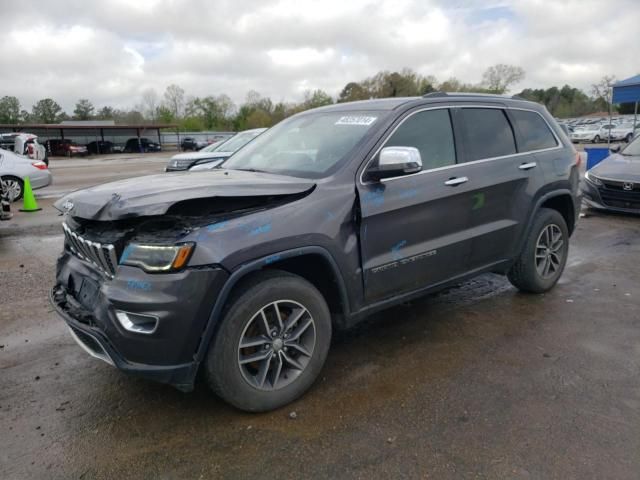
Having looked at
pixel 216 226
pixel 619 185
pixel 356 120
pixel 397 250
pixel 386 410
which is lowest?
pixel 386 410

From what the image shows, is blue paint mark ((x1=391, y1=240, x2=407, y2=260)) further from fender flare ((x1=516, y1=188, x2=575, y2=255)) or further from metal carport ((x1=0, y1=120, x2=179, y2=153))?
metal carport ((x1=0, y1=120, x2=179, y2=153))

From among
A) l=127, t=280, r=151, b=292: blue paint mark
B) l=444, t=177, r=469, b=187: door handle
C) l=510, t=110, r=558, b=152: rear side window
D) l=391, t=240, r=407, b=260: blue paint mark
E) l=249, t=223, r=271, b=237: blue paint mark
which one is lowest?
l=391, t=240, r=407, b=260: blue paint mark

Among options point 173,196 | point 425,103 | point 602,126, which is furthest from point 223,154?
point 602,126

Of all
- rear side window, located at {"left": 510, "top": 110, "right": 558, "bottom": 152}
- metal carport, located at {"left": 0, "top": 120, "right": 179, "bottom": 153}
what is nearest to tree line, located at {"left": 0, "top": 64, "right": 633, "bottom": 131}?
metal carport, located at {"left": 0, "top": 120, "right": 179, "bottom": 153}

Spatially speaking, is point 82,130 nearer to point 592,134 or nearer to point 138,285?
point 592,134

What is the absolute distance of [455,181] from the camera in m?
3.84

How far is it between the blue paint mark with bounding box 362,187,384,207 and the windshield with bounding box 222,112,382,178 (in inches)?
11.8

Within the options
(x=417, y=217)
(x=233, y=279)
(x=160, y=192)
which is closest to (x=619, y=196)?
(x=417, y=217)

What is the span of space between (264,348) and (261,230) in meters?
0.71

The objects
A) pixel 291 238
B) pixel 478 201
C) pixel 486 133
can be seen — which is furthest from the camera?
pixel 486 133

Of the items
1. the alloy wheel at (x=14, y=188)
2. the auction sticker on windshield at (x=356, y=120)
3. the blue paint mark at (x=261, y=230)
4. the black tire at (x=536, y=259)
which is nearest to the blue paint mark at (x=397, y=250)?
the auction sticker on windshield at (x=356, y=120)

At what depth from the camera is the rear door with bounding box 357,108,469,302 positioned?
337 cm

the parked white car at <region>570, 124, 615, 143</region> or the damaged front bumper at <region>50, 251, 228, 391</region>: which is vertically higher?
the parked white car at <region>570, 124, 615, 143</region>

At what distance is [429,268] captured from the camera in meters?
3.74
